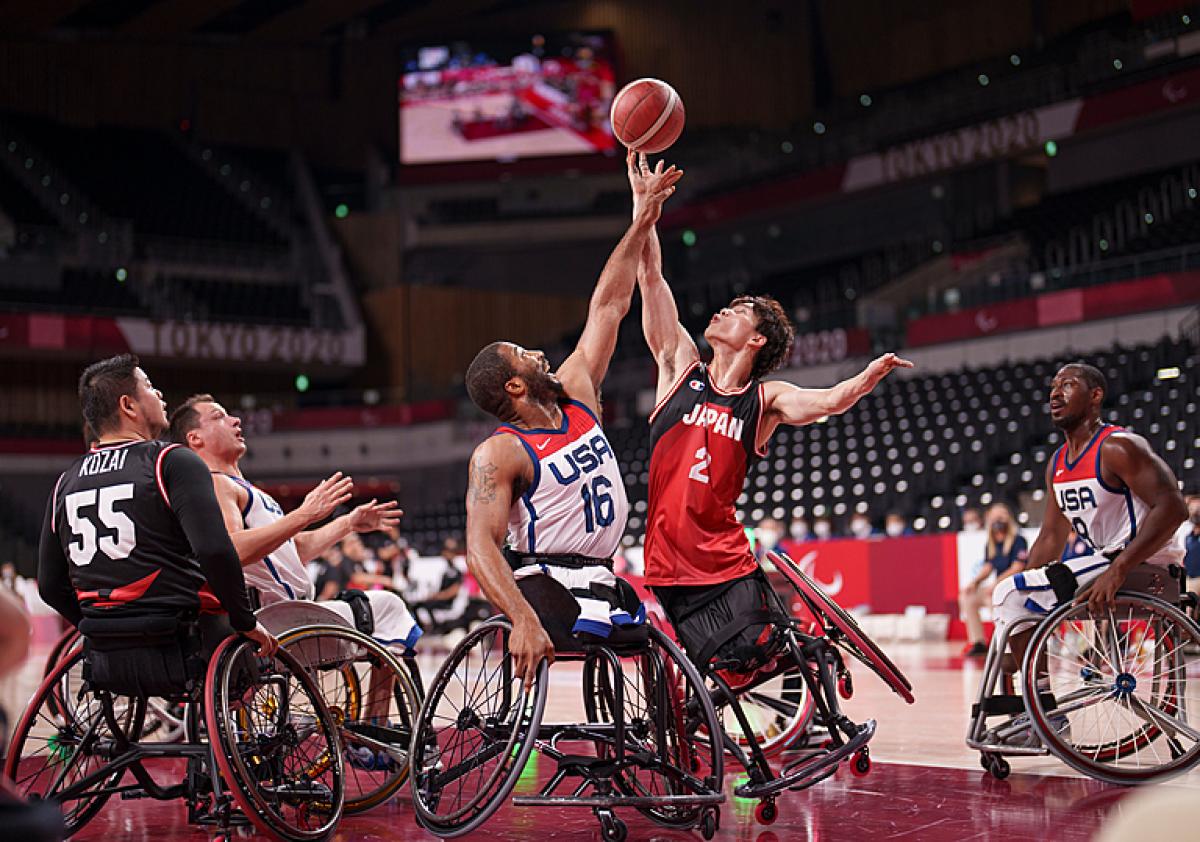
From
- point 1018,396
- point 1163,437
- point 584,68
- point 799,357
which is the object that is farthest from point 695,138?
point 1163,437

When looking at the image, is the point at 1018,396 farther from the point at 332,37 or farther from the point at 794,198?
the point at 332,37

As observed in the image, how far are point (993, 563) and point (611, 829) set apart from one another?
8.24m

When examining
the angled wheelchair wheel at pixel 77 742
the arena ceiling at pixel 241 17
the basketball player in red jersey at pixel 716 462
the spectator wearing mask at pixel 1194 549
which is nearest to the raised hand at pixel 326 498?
the angled wheelchair wheel at pixel 77 742

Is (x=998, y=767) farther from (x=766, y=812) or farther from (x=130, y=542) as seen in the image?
(x=130, y=542)

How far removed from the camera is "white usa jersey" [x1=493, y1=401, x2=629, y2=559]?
3885mm

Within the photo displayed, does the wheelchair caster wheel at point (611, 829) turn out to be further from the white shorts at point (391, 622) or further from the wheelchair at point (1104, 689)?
the wheelchair at point (1104, 689)

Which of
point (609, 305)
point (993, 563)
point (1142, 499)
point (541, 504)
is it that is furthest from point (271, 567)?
point (993, 563)

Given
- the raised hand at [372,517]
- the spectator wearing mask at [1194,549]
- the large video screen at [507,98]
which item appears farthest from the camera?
the large video screen at [507,98]

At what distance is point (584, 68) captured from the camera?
90.8ft

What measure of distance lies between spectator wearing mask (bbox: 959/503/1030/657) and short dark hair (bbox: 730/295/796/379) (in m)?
6.92

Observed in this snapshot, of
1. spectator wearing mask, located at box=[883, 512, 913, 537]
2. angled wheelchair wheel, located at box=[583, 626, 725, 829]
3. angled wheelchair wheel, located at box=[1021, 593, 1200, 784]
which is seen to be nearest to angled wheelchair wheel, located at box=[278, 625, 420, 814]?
angled wheelchair wheel, located at box=[583, 626, 725, 829]

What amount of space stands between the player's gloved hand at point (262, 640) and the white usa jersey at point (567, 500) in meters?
0.79

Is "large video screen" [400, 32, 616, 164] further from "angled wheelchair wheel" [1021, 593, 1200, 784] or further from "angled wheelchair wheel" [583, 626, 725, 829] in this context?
"angled wheelchair wheel" [583, 626, 725, 829]

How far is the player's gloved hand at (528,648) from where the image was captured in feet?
11.7
